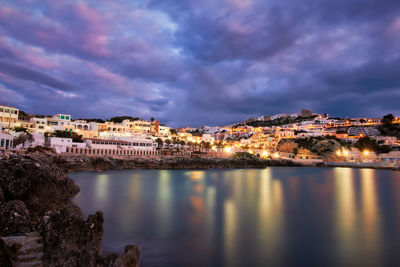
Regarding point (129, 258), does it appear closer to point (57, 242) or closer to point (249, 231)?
point (57, 242)

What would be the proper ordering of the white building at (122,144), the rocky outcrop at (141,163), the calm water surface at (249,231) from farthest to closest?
the white building at (122,144), the rocky outcrop at (141,163), the calm water surface at (249,231)

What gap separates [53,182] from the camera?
378 inches

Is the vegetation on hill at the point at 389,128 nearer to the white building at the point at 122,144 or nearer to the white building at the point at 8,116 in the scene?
the white building at the point at 122,144

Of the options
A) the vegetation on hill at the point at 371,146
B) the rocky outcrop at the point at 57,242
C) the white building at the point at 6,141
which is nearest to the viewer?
the rocky outcrop at the point at 57,242

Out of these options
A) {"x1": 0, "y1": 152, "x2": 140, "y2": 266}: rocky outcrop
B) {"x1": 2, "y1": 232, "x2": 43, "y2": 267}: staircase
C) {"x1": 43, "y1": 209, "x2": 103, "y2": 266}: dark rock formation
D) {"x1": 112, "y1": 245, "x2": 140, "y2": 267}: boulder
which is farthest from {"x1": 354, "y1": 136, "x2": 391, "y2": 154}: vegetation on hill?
{"x1": 2, "y1": 232, "x2": 43, "y2": 267}: staircase

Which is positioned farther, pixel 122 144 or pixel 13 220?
pixel 122 144

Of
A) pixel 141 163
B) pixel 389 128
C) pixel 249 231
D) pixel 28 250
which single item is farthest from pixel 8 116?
pixel 389 128

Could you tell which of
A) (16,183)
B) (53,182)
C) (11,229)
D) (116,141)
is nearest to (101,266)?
(11,229)

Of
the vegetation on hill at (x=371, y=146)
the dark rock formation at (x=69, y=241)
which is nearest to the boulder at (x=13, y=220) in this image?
the dark rock formation at (x=69, y=241)

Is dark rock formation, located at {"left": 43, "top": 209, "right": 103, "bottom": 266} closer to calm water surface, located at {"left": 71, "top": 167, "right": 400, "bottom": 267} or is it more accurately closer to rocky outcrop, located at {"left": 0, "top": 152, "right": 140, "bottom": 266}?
rocky outcrop, located at {"left": 0, "top": 152, "right": 140, "bottom": 266}

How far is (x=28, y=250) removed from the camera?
3.93 metres

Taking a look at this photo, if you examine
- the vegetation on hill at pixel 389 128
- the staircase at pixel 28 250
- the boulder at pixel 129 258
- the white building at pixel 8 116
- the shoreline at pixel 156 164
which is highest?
the vegetation on hill at pixel 389 128

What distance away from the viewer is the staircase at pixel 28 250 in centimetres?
377

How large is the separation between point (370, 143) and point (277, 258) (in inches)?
3090
